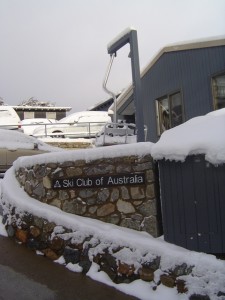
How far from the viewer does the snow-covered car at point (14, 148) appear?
1076 centimetres

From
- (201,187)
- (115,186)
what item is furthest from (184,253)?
(115,186)

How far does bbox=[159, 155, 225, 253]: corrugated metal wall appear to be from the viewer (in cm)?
467

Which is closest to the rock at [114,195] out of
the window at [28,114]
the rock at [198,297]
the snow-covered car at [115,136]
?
the rock at [198,297]

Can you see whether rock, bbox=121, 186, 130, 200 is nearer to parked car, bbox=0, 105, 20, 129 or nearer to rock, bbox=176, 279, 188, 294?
rock, bbox=176, 279, 188, 294

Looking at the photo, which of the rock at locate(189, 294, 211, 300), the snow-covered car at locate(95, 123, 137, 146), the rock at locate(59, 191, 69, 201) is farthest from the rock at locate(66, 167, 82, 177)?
the snow-covered car at locate(95, 123, 137, 146)

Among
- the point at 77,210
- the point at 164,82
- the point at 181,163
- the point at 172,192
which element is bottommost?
the point at 77,210

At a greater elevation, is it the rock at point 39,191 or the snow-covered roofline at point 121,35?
the snow-covered roofline at point 121,35

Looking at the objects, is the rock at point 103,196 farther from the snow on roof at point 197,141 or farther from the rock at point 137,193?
the snow on roof at point 197,141

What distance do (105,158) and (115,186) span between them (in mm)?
524

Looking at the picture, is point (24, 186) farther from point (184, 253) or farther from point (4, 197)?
point (184, 253)

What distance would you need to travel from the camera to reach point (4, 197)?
7.52 m

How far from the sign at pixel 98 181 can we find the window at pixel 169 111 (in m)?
5.81

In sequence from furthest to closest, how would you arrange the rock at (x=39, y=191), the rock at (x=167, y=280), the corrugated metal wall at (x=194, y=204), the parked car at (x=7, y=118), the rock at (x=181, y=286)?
the parked car at (x=7, y=118)
the rock at (x=39, y=191)
the corrugated metal wall at (x=194, y=204)
the rock at (x=167, y=280)
the rock at (x=181, y=286)

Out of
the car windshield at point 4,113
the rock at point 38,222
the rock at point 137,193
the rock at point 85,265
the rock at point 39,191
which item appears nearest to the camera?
the rock at point 85,265
